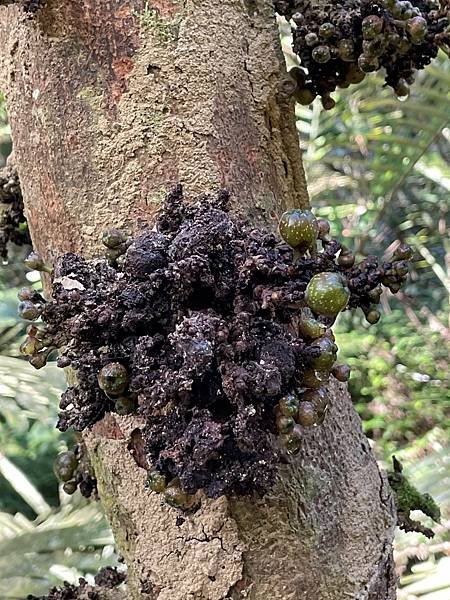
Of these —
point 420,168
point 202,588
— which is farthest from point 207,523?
point 420,168

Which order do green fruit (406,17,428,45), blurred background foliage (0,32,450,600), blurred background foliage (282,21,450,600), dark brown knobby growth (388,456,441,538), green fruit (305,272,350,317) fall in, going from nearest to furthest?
green fruit (305,272,350,317)
green fruit (406,17,428,45)
dark brown knobby growth (388,456,441,538)
blurred background foliage (0,32,450,600)
blurred background foliage (282,21,450,600)

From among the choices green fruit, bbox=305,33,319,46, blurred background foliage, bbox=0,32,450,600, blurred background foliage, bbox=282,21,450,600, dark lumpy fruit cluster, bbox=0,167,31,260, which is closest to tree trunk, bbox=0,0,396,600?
green fruit, bbox=305,33,319,46

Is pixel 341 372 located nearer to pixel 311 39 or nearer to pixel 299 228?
pixel 299 228

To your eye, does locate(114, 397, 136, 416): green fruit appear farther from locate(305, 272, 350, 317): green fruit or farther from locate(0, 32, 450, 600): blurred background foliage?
locate(0, 32, 450, 600): blurred background foliage

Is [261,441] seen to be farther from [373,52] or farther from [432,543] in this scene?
[432,543]

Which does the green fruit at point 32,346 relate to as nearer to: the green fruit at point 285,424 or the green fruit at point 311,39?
the green fruit at point 285,424

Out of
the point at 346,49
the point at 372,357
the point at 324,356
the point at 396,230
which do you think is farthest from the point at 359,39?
the point at 396,230

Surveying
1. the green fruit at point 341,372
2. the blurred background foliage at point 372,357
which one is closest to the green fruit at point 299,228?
the green fruit at point 341,372
